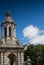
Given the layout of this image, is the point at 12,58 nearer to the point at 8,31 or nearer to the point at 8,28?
the point at 8,31

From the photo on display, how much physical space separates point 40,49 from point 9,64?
54.3 feet

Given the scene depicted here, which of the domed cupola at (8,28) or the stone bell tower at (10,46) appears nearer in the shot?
the stone bell tower at (10,46)

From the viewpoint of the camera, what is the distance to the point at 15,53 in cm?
4341

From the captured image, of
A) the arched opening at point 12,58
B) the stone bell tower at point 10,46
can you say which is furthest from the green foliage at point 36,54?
the stone bell tower at point 10,46

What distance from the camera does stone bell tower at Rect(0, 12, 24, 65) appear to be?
141 feet

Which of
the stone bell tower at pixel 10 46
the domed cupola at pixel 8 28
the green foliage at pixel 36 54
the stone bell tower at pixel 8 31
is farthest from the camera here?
the green foliage at pixel 36 54

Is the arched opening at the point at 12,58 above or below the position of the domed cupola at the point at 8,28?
below

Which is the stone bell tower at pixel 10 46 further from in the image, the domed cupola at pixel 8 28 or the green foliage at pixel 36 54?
the green foliage at pixel 36 54

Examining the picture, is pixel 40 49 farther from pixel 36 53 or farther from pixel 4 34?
pixel 4 34

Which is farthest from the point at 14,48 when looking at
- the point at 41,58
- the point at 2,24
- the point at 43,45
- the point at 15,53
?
the point at 43,45

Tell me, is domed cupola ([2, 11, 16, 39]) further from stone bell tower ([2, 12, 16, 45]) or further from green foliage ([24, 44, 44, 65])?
green foliage ([24, 44, 44, 65])

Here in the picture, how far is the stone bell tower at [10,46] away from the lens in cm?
4300

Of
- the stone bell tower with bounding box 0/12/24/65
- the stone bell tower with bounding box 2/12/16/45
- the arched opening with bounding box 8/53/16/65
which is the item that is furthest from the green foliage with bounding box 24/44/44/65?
the stone bell tower with bounding box 2/12/16/45

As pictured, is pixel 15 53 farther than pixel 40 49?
No
